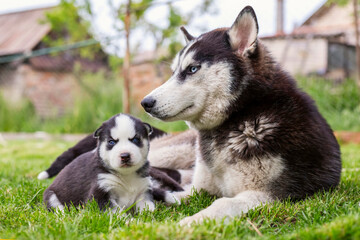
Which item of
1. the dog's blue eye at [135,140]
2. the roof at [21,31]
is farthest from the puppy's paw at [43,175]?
the roof at [21,31]

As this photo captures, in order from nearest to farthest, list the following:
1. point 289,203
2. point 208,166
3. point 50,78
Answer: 1. point 289,203
2. point 208,166
3. point 50,78

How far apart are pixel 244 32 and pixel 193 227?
1.56 m

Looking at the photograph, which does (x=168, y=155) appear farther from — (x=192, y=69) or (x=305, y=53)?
(x=305, y=53)

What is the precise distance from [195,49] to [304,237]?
5.24 feet

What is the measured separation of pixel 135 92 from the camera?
41.0 feet

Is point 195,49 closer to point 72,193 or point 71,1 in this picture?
point 72,193

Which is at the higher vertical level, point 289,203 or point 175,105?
point 175,105

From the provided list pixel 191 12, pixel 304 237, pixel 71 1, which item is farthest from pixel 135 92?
pixel 304 237

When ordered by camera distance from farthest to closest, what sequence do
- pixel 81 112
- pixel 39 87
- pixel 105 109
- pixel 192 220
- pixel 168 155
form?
pixel 39 87, pixel 81 112, pixel 105 109, pixel 168 155, pixel 192 220

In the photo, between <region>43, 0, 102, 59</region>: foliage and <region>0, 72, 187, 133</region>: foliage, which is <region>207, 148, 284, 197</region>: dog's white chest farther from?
<region>43, 0, 102, 59</region>: foliage

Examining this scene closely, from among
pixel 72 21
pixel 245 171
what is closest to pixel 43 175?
pixel 245 171

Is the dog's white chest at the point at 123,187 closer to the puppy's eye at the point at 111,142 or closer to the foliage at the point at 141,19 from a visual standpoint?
the puppy's eye at the point at 111,142

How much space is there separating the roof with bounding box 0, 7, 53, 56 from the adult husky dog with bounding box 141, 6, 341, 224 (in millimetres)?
14315

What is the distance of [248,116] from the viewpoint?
286cm
